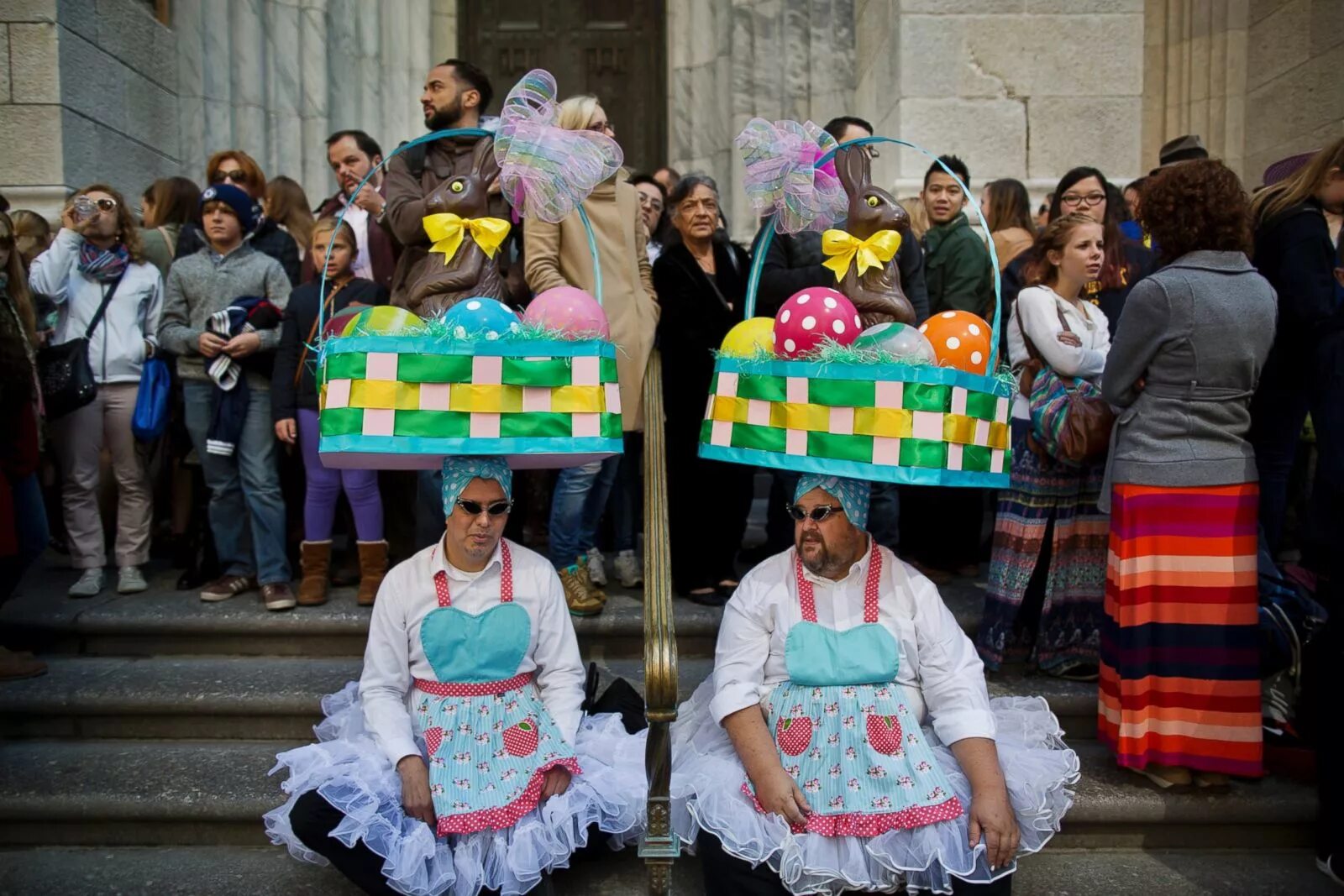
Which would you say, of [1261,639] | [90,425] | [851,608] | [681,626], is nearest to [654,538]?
[851,608]

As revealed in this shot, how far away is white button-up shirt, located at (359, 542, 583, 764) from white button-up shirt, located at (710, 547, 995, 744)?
1.58ft

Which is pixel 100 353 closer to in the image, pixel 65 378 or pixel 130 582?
pixel 65 378

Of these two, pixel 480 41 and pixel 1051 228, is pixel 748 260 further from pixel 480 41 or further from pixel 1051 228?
pixel 480 41

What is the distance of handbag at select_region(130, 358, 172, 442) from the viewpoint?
17.5 ft

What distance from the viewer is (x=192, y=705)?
14.1 feet

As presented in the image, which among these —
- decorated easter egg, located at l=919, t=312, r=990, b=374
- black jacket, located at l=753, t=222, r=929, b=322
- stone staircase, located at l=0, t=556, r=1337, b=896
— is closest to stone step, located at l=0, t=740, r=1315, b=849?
stone staircase, located at l=0, t=556, r=1337, b=896

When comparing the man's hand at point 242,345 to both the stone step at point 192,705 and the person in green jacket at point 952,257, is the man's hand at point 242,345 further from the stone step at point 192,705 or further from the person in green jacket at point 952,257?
the person in green jacket at point 952,257

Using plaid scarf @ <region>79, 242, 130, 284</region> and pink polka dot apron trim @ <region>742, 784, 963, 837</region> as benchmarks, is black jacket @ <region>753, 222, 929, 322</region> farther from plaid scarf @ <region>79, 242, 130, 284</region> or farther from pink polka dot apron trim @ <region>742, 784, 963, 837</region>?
plaid scarf @ <region>79, 242, 130, 284</region>

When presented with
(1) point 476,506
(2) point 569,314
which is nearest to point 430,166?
(2) point 569,314

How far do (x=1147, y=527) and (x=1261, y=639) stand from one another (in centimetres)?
53

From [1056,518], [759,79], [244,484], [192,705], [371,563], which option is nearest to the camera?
[192,705]

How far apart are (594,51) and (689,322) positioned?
15.8 ft

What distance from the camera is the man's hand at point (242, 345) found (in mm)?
5242

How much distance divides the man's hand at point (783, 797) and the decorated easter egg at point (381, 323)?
1533 mm
